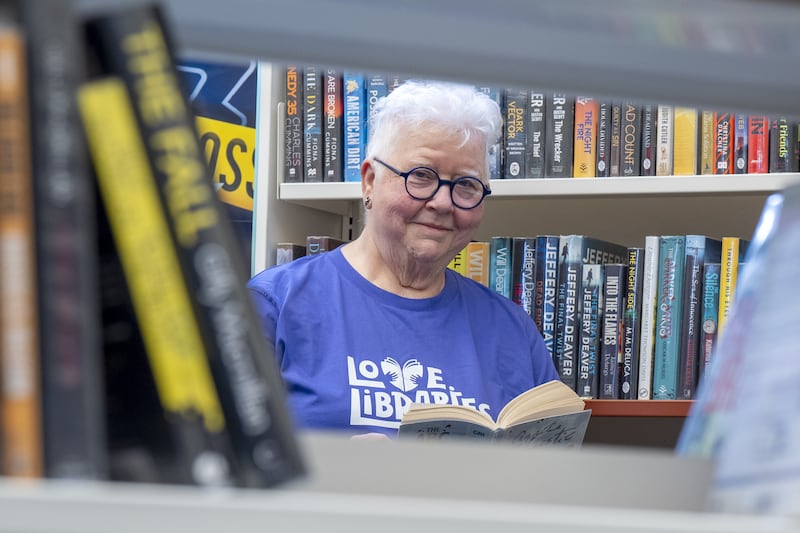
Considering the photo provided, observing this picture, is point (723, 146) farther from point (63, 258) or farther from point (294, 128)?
point (63, 258)

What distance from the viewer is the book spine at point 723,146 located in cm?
193

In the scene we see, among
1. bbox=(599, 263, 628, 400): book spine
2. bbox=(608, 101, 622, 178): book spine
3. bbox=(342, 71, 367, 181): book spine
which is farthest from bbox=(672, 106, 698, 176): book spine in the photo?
bbox=(342, 71, 367, 181): book spine

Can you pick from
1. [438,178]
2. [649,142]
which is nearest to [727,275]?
[649,142]

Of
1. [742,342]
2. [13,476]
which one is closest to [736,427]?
[742,342]

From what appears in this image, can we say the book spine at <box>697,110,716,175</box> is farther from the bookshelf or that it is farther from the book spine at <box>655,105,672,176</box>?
the bookshelf

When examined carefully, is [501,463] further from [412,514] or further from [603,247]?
[603,247]

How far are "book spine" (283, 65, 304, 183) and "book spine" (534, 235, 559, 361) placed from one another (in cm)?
54

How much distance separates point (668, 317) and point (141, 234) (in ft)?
5.57

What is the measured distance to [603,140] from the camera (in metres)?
1.99

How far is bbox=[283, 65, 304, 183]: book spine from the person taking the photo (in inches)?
83.7

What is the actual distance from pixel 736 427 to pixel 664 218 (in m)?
1.81

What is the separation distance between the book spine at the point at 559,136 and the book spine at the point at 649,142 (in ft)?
0.47

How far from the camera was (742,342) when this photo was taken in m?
0.51

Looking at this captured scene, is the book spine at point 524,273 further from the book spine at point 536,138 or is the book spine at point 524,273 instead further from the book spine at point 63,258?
the book spine at point 63,258
